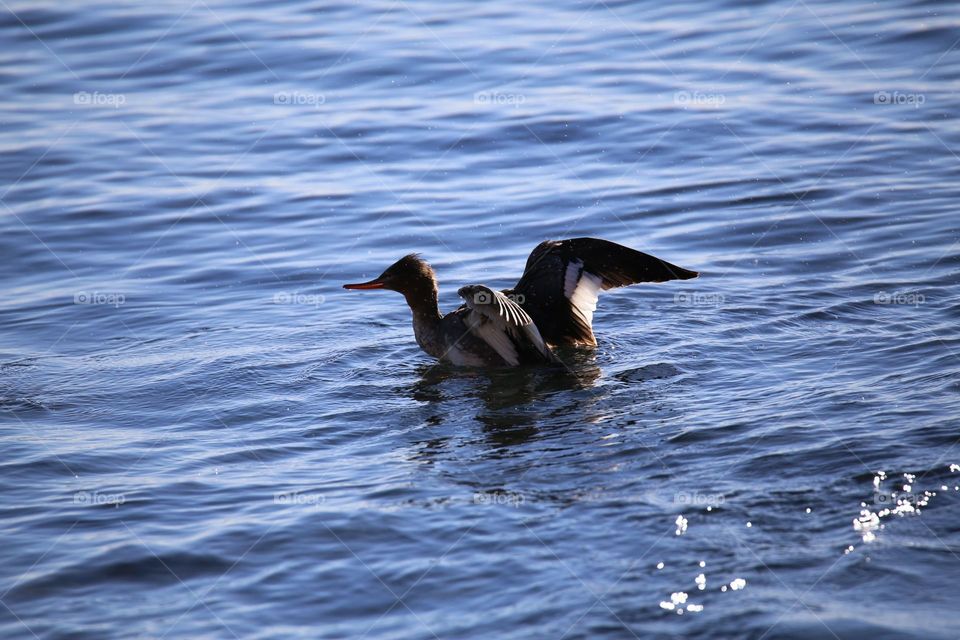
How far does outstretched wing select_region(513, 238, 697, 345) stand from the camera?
8500mm

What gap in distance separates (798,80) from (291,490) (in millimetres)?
10603

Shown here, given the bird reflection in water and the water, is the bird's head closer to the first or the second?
the water

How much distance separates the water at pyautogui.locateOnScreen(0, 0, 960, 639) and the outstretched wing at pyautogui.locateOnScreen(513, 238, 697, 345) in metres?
0.24

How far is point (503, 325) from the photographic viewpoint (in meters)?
8.07

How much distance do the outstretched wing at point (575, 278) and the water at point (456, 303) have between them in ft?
0.79

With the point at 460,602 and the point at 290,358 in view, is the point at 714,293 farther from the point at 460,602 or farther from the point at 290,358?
the point at 460,602

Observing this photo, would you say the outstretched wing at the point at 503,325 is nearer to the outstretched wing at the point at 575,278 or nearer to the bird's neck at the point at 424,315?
the outstretched wing at the point at 575,278

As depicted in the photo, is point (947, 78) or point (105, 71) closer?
point (947, 78)

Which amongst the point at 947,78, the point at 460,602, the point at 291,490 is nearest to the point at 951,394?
the point at 460,602

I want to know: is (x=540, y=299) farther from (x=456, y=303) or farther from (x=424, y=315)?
(x=456, y=303)

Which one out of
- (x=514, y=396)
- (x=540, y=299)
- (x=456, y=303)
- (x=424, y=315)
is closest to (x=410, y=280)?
(x=424, y=315)

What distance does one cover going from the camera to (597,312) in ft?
31.2

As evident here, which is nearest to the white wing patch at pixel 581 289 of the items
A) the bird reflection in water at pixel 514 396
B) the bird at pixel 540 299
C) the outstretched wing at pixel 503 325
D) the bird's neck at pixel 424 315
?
the bird at pixel 540 299

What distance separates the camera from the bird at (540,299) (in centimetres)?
834
